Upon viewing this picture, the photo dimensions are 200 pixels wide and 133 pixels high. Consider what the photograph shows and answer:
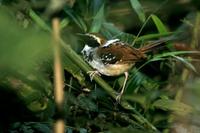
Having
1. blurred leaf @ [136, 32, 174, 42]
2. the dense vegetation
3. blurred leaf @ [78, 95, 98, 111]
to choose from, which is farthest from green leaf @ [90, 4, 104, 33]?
blurred leaf @ [78, 95, 98, 111]

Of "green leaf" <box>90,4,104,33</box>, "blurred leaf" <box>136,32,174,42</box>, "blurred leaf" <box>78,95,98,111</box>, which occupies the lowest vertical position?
"blurred leaf" <box>78,95,98,111</box>

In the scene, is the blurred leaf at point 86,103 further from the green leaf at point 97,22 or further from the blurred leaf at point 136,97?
the green leaf at point 97,22

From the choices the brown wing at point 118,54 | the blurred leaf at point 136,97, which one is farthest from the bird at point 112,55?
the blurred leaf at point 136,97

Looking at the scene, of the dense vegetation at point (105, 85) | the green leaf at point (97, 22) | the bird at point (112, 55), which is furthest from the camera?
the bird at point (112, 55)

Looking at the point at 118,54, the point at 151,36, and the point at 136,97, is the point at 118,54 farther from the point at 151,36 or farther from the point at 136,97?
the point at 136,97

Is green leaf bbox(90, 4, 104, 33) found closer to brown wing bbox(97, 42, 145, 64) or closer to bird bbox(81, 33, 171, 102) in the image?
bird bbox(81, 33, 171, 102)

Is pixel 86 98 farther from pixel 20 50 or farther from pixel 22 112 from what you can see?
pixel 20 50

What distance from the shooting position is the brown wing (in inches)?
91.6

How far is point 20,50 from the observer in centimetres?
36

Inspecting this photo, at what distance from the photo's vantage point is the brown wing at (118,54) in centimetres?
233

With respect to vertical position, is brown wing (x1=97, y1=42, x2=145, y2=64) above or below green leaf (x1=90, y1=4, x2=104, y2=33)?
below

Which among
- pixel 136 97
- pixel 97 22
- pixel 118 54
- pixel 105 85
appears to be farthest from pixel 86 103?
pixel 118 54

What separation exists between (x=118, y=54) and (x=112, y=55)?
0.04 metres

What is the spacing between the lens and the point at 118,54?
2562 millimetres
